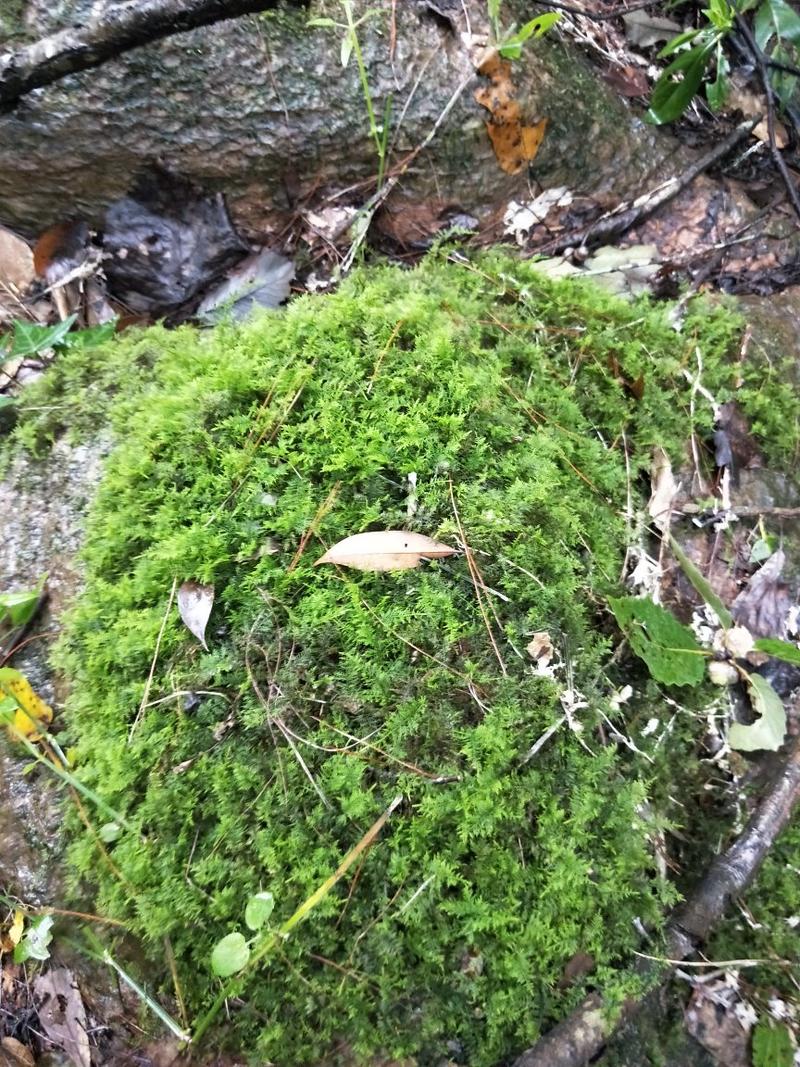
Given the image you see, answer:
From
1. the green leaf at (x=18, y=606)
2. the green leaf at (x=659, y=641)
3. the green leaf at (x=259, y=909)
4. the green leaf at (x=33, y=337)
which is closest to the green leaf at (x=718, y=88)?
the green leaf at (x=659, y=641)

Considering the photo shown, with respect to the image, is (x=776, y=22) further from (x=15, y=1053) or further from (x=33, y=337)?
(x=15, y=1053)

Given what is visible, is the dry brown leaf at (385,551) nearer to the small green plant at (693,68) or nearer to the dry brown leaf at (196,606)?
the dry brown leaf at (196,606)

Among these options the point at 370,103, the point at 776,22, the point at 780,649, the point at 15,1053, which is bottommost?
the point at 15,1053

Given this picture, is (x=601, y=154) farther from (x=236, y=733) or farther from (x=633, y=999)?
(x=633, y=999)

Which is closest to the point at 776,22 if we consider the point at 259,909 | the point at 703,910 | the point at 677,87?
the point at 677,87

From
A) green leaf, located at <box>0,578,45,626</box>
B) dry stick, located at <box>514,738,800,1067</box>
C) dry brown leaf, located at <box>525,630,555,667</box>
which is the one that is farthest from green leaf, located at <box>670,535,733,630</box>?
green leaf, located at <box>0,578,45,626</box>

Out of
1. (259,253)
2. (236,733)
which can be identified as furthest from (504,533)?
(259,253)

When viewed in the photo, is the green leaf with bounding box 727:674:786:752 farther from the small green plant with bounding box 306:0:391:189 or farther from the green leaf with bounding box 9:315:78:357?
the green leaf with bounding box 9:315:78:357
